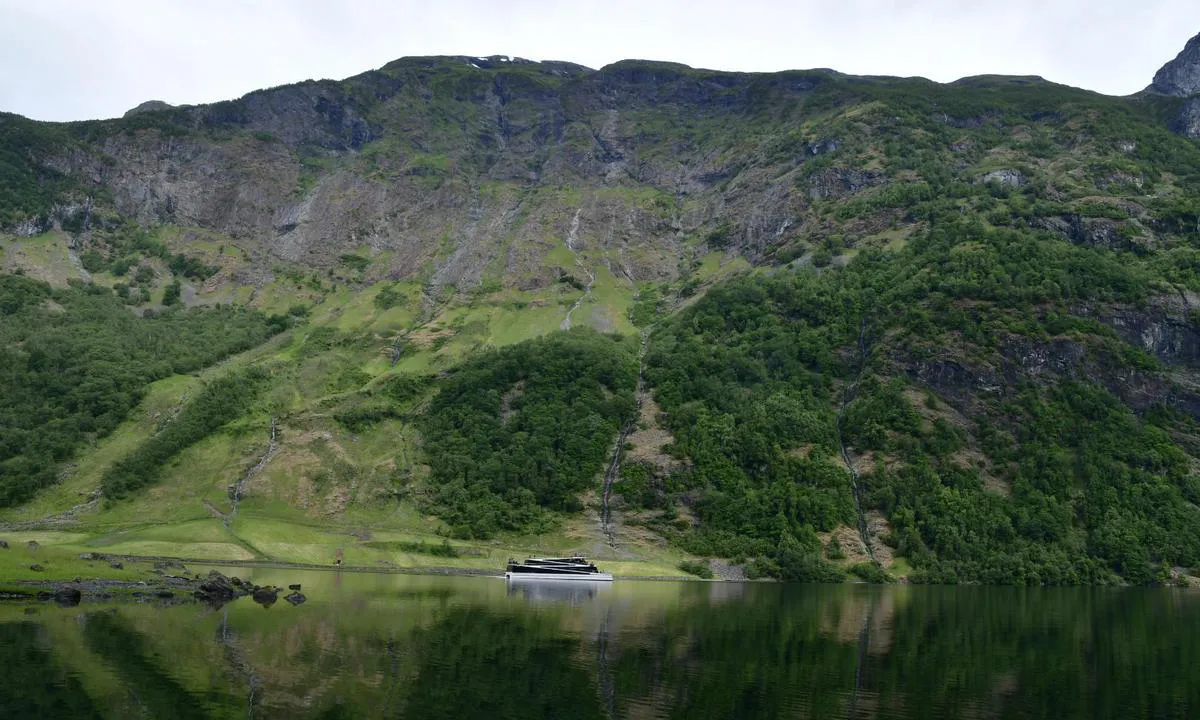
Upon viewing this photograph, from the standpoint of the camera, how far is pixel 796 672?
61.1 meters

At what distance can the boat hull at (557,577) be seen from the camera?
145m

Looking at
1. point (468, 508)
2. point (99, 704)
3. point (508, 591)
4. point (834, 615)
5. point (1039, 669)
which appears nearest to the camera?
point (99, 704)

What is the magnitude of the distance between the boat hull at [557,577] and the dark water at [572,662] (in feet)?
131

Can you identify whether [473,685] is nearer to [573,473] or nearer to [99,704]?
[99,704]

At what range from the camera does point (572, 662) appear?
2446 inches

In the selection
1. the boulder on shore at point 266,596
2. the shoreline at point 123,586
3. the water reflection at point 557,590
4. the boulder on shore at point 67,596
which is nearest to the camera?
the boulder on shore at point 67,596

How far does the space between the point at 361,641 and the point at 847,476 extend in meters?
150

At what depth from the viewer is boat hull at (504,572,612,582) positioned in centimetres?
14475

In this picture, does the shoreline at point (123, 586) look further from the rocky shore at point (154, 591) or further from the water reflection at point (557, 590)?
the water reflection at point (557, 590)

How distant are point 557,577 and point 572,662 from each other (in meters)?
84.7

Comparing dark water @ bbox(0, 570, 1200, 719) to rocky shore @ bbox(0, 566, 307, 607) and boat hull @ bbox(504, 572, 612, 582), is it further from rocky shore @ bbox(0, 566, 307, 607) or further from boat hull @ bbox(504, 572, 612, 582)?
boat hull @ bbox(504, 572, 612, 582)

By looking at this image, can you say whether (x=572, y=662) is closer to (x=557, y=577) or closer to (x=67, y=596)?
(x=67, y=596)

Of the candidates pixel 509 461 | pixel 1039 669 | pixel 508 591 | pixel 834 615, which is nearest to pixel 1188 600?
pixel 834 615

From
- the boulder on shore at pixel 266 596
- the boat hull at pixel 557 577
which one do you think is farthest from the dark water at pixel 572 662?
the boat hull at pixel 557 577
